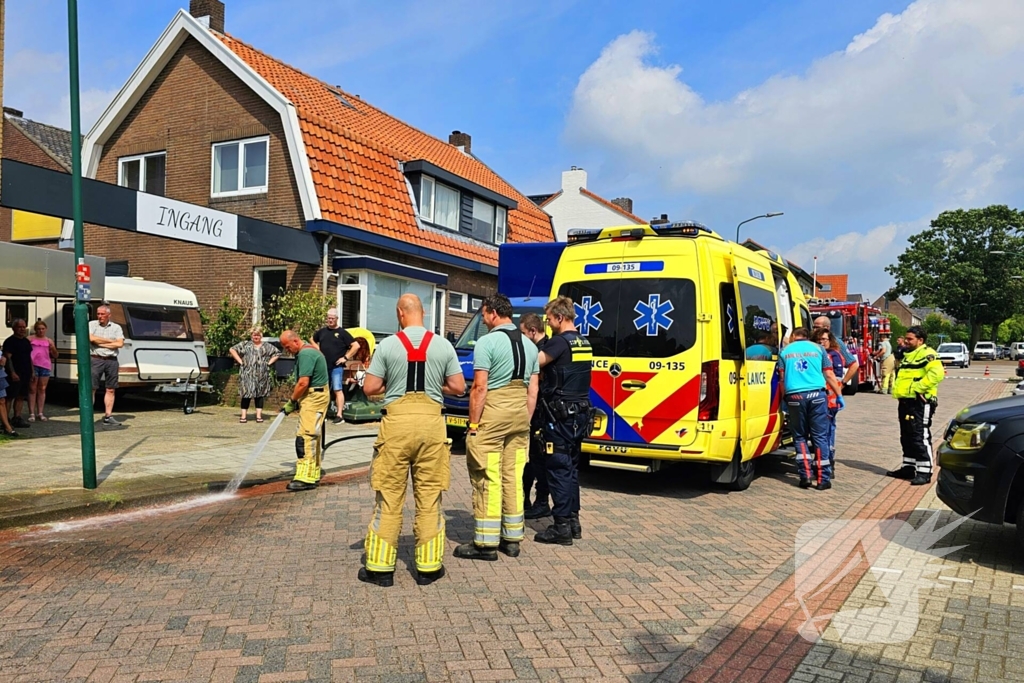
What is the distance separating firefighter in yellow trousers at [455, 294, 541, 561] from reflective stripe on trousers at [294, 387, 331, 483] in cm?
273

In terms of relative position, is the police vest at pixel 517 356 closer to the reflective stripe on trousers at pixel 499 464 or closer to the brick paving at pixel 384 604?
the reflective stripe on trousers at pixel 499 464

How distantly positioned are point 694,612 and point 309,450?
4.51 m

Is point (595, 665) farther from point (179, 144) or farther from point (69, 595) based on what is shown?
point (179, 144)

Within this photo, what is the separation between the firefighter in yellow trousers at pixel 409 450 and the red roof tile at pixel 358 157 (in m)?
11.6

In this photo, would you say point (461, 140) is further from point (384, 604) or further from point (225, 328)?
point (384, 604)

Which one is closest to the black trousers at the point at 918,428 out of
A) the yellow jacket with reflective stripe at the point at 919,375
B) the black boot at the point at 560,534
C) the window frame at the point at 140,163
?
the yellow jacket with reflective stripe at the point at 919,375

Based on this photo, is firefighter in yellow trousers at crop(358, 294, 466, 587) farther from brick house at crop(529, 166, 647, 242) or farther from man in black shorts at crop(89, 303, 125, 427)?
brick house at crop(529, 166, 647, 242)

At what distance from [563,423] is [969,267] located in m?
70.3

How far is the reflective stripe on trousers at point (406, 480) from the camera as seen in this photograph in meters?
4.76

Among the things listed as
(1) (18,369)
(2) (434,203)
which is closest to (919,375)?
(1) (18,369)

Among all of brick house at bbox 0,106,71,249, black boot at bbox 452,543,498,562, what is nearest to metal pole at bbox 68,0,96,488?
black boot at bbox 452,543,498,562

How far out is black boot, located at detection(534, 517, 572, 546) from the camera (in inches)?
228

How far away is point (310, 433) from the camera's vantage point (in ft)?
25.0

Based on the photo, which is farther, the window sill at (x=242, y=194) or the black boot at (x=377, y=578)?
the window sill at (x=242, y=194)
